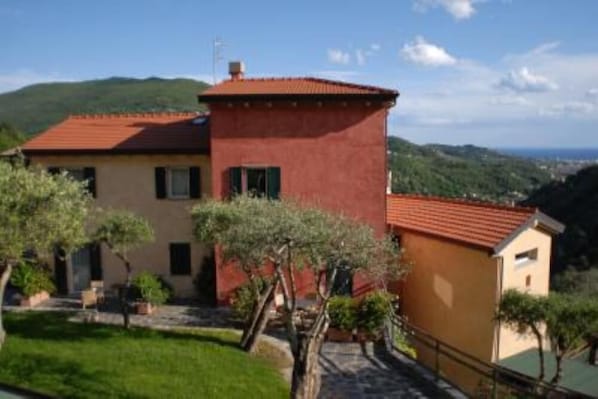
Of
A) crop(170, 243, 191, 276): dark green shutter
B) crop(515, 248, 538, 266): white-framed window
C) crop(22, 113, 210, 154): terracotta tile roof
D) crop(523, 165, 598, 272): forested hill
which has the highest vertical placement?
crop(22, 113, 210, 154): terracotta tile roof

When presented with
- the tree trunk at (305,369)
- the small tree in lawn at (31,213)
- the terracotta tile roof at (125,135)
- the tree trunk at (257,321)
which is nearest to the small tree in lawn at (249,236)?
the tree trunk at (257,321)

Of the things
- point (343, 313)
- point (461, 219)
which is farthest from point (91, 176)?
point (461, 219)

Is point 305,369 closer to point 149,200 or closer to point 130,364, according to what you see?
point 130,364

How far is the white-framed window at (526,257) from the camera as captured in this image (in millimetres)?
15719

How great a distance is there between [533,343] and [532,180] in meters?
108

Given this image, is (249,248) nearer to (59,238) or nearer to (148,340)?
(59,238)

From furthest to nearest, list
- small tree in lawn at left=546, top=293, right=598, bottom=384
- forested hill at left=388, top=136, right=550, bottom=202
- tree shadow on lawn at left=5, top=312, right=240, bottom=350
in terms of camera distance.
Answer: forested hill at left=388, top=136, right=550, bottom=202 < tree shadow on lawn at left=5, top=312, right=240, bottom=350 < small tree in lawn at left=546, top=293, right=598, bottom=384

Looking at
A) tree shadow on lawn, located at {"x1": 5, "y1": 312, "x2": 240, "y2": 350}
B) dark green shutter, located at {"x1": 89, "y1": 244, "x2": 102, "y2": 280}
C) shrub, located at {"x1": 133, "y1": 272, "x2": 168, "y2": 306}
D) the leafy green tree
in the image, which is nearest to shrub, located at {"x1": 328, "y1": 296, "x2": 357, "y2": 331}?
tree shadow on lawn, located at {"x1": 5, "y1": 312, "x2": 240, "y2": 350}

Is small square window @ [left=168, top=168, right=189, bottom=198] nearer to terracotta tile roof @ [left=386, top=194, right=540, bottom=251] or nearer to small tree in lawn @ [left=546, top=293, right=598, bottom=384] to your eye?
terracotta tile roof @ [left=386, top=194, right=540, bottom=251]

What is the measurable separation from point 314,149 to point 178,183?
220 inches

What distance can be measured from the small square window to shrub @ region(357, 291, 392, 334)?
835cm

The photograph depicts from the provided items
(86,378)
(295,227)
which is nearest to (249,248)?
(295,227)

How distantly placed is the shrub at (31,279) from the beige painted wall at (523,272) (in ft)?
51.8

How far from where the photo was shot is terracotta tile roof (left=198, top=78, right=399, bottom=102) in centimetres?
1741
